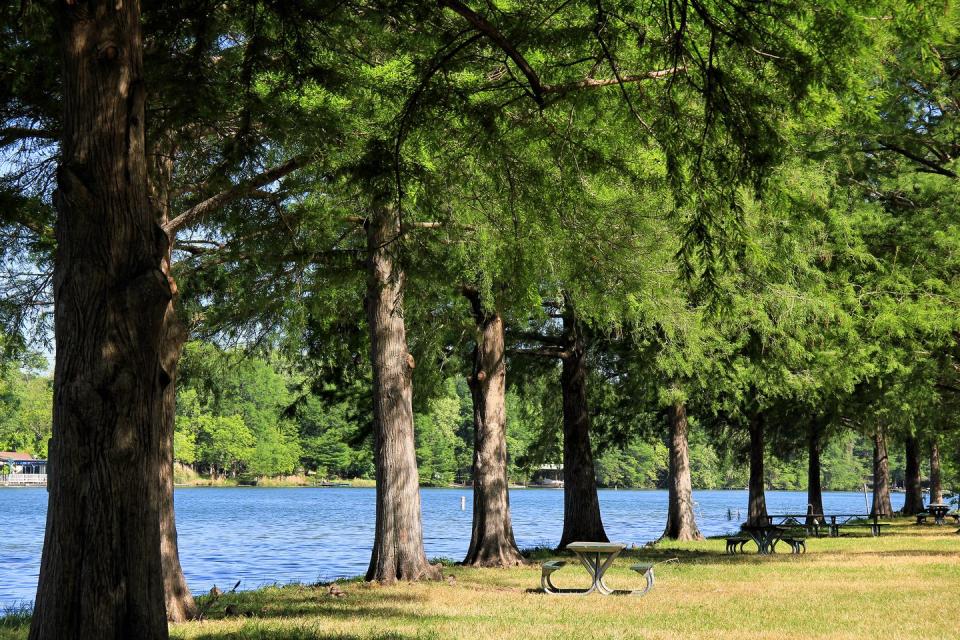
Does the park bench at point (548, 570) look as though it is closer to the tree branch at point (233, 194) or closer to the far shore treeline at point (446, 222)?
the far shore treeline at point (446, 222)

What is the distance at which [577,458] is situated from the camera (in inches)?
934

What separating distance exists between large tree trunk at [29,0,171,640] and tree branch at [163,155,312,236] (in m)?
4.09

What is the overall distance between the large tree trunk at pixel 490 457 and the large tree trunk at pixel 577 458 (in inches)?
180

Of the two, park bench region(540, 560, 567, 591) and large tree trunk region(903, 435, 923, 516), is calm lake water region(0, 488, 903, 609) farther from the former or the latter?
large tree trunk region(903, 435, 923, 516)

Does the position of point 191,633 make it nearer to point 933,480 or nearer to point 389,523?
point 389,523

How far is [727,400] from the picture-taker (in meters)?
23.0

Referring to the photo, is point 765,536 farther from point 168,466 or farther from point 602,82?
point 602,82

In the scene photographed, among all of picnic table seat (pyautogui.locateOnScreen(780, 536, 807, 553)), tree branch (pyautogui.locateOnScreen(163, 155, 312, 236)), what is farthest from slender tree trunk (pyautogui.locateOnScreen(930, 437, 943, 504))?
tree branch (pyautogui.locateOnScreen(163, 155, 312, 236))

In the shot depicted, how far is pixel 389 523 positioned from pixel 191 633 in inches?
224

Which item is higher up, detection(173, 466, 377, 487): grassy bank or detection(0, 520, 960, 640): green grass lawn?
detection(0, 520, 960, 640): green grass lawn

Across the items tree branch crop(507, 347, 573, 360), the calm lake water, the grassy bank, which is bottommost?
the grassy bank

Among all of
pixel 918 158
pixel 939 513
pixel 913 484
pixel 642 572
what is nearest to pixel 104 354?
pixel 642 572

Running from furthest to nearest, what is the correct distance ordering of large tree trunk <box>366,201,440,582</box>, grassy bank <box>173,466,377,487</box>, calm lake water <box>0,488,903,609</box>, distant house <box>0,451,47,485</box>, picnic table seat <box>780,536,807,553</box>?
grassy bank <box>173,466,377,487</box> → distant house <box>0,451,47,485</box> → calm lake water <box>0,488,903,609</box> → picnic table seat <box>780,536,807,553</box> → large tree trunk <box>366,201,440,582</box>

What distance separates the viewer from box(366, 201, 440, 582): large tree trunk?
15.2m
